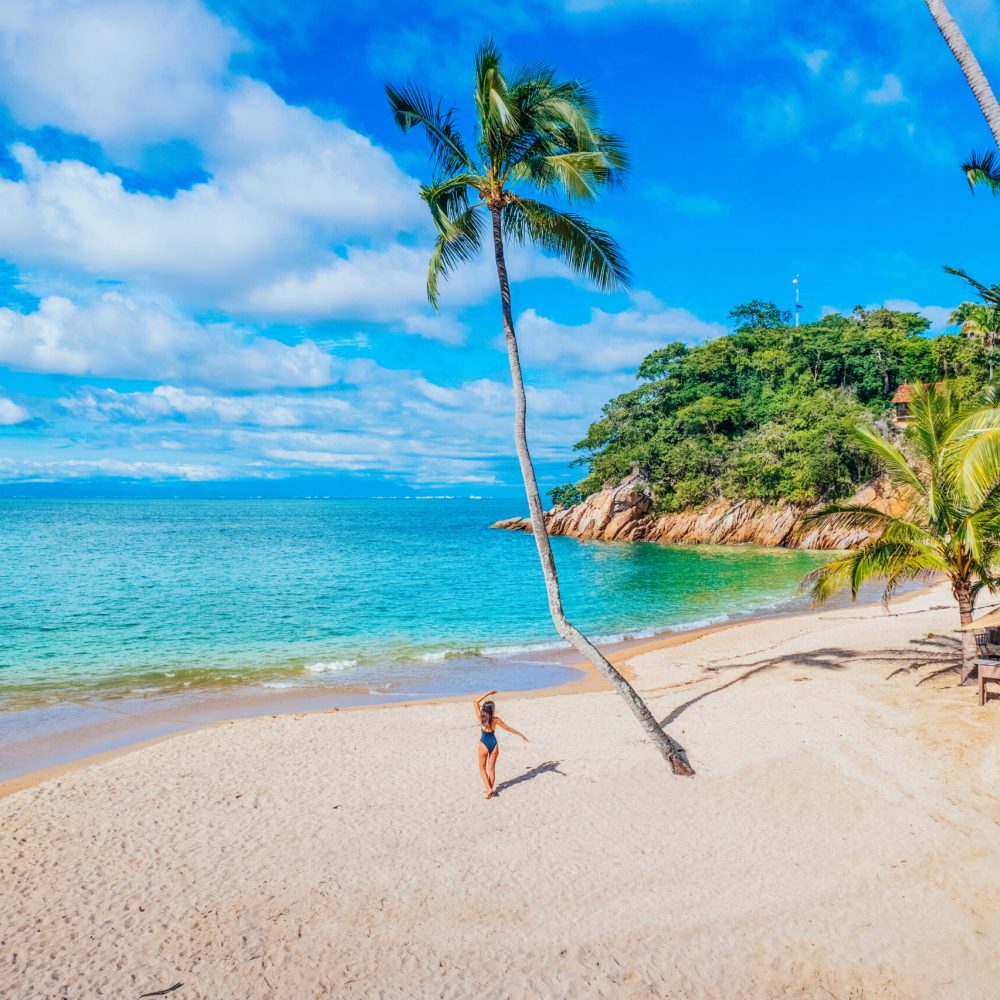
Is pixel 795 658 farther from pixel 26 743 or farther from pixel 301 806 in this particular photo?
pixel 26 743

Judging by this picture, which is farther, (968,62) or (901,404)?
(901,404)

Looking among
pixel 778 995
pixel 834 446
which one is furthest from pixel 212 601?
pixel 834 446

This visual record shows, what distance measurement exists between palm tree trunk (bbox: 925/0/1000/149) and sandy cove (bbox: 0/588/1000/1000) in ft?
27.7

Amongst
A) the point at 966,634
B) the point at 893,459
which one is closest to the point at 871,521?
the point at 893,459

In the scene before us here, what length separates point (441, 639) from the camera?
2306 cm

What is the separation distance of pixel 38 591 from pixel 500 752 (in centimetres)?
3090

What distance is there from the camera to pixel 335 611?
2831 cm

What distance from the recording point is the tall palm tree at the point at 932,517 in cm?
1125

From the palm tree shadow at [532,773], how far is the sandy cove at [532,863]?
51 mm

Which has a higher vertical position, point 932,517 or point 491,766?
point 932,517

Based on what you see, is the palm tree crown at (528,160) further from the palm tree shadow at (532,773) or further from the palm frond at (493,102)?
the palm tree shadow at (532,773)

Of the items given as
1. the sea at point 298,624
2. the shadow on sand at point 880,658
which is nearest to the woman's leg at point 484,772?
the shadow on sand at point 880,658

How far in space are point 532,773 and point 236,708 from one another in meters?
8.56

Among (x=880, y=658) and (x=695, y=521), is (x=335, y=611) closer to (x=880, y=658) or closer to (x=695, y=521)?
(x=880, y=658)
